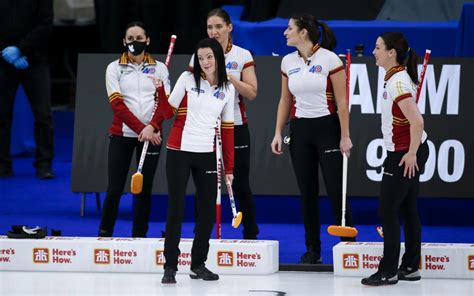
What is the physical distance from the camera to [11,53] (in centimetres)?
1198

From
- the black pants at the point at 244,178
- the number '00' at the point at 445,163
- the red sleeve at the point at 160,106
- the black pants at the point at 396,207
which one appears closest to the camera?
the black pants at the point at 396,207

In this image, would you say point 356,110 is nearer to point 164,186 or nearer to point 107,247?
point 164,186

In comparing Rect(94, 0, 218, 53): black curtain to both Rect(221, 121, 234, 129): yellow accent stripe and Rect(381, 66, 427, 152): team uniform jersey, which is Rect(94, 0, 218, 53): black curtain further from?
Rect(381, 66, 427, 152): team uniform jersey

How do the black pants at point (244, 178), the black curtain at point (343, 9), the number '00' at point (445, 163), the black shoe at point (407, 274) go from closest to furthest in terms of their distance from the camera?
the black shoe at point (407, 274)
the black pants at point (244, 178)
the number '00' at point (445, 163)
the black curtain at point (343, 9)

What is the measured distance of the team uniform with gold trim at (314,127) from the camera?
26.8ft

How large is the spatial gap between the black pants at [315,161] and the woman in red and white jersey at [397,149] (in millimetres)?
624

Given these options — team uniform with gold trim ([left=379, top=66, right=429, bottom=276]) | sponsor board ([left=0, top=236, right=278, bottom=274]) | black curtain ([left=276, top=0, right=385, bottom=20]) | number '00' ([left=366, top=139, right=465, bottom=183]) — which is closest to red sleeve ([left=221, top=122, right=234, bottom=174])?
sponsor board ([left=0, top=236, right=278, bottom=274])

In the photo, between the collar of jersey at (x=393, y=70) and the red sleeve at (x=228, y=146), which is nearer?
the collar of jersey at (x=393, y=70)

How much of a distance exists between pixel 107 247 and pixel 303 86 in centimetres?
173

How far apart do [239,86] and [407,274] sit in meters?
1.71

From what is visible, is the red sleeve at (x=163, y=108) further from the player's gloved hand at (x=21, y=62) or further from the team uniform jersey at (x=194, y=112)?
the player's gloved hand at (x=21, y=62)

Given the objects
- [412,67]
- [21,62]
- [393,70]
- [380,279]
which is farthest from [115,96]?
[21,62]

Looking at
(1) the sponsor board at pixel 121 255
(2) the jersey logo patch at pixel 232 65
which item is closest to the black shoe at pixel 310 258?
(1) the sponsor board at pixel 121 255

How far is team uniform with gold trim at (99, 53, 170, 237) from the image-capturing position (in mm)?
8531
